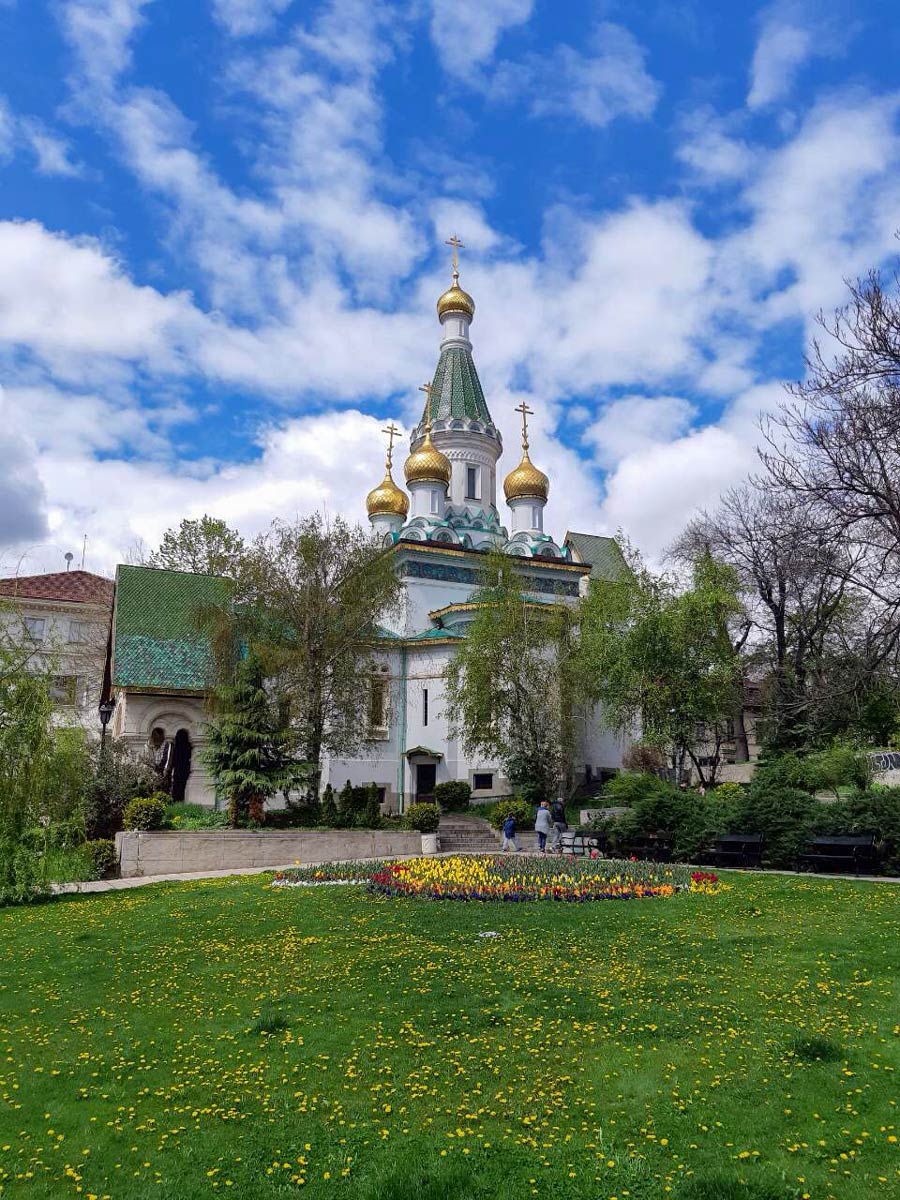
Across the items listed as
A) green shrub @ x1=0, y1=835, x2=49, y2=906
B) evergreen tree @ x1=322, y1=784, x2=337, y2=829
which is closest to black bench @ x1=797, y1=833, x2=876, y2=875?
evergreen tree @ x1=322, y1=784, x2=337, y2=829

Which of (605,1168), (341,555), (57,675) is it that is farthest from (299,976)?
(341,555)

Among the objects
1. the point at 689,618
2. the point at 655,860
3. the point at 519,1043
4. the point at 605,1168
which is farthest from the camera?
the point at 689,618

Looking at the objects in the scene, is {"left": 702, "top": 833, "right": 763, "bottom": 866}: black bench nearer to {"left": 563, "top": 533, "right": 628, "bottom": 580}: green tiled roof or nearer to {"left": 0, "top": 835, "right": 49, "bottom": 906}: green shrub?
{"left": 0, "top": 835, "right": 49, "bottom": 906}: green shrub

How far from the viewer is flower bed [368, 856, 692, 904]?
1386cm

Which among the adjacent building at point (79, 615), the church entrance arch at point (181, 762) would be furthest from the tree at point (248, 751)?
the adjacent building at point (79, 615)

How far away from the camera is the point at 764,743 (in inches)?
1268

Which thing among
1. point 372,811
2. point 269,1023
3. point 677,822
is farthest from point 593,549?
point 269,1023

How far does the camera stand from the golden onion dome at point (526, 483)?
143 feet

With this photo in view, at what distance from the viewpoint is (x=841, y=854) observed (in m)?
16.3

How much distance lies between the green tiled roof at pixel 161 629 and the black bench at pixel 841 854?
19684mm

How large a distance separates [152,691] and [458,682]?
1057 cm

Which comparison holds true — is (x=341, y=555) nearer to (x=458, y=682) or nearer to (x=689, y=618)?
(x=458, y=682)

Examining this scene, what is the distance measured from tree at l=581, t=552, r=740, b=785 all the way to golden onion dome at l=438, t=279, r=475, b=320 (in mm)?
22194

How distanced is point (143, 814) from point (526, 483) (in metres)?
27.3
